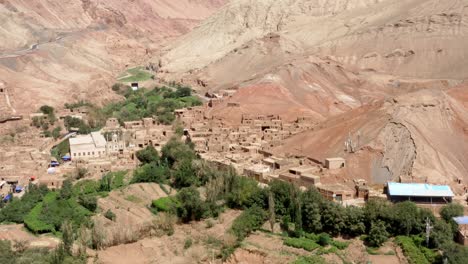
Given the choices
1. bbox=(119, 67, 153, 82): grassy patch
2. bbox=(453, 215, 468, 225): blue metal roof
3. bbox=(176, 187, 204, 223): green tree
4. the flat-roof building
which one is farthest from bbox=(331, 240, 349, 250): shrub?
bbox=(119, 67, 153, 82): grassy patch

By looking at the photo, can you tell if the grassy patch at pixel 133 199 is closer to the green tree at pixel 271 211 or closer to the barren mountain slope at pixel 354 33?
the green tree at pixel 271 211

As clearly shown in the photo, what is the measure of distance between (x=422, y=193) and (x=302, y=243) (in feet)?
18.2

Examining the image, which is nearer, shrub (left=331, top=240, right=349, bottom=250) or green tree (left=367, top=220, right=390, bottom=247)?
green tree (left=367, top=220, right=390, bottom=247)

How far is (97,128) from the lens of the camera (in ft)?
134

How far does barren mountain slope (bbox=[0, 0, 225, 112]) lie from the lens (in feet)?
164

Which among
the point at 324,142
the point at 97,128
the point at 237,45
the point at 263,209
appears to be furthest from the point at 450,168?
the point at 237,45

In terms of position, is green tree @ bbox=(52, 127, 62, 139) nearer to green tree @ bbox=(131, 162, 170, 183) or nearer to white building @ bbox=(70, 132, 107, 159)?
white building @ bbox=(70, 132, 107, 159)

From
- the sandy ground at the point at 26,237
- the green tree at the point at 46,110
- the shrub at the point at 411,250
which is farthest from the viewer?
the green tree at the point at 46,110

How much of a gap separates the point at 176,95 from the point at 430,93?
2527 centimetres

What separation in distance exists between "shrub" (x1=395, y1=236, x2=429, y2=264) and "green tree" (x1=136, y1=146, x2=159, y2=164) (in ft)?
45.8

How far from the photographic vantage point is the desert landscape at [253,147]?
74.8 ft

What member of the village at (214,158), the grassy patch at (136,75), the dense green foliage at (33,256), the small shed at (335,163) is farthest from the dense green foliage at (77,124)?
the small shed at (335,163)

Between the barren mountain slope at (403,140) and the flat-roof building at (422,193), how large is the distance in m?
1.00

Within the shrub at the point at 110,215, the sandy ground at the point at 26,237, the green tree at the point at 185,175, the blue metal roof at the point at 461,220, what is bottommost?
the sandy ground at the point at 26,237
